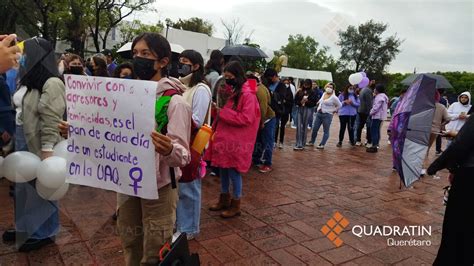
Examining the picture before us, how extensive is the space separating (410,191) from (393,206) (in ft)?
3.47

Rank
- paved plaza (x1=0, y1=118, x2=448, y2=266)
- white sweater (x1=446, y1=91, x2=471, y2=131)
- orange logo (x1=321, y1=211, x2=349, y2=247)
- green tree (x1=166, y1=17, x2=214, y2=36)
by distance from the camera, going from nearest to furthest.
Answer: paved plaza (x1=0, y1=118, x2=448, y2=266) → orange logo (x1=321, y1=211, x2=349, y2=247) → white sweater (x1=446, y1=91, x2=471, y2=131) → green tree (x1=166, y1=17, x2=214, y2=36)

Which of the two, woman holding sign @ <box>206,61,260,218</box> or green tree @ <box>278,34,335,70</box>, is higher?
green tree @ <box>278,34,335,70</box>

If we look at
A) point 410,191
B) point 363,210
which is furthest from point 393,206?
point 410,191

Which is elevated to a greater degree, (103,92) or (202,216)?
(103,92)

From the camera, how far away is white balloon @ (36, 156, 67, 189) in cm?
276

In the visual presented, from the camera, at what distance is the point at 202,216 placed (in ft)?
13.1

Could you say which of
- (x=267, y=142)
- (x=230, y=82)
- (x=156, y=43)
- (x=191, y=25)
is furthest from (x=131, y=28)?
(x=156, y=43)

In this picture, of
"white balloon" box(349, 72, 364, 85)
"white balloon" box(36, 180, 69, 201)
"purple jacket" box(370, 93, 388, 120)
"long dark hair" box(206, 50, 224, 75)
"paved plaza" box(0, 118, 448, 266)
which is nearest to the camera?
"white balloon" box(36, 180, 69, 201)

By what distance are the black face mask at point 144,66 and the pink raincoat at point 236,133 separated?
1.87m

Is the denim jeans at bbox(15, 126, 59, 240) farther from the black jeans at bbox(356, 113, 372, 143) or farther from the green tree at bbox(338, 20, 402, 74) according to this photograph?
the green tree at bbox(338, 20, 402, 74)

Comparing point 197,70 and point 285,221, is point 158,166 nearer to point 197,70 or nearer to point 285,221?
point 197,70

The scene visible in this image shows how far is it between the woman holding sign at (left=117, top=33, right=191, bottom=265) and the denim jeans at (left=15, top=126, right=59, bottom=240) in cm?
141

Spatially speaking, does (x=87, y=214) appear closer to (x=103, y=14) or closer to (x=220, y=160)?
(x=220, y=160)

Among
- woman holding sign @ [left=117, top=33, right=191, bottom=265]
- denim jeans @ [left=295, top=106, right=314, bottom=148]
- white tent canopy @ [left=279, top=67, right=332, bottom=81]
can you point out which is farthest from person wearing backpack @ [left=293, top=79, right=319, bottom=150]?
white tent canopy @ [left=279, top=67, right=332, bottom=81]
